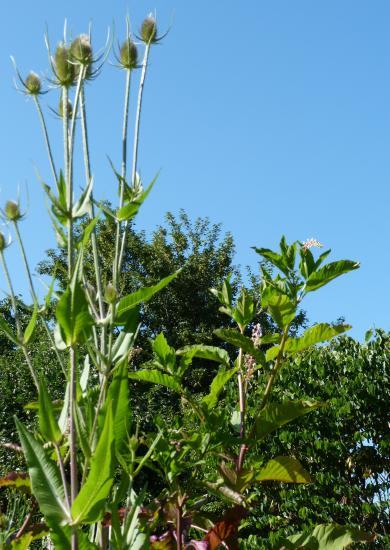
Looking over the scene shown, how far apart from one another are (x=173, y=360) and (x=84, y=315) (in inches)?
24.4

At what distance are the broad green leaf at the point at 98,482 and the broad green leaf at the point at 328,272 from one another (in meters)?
0.80

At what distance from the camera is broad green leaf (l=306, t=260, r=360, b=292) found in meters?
1.85

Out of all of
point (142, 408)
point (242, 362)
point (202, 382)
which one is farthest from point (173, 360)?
point (202, 382)

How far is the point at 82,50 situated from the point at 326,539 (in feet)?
4.19

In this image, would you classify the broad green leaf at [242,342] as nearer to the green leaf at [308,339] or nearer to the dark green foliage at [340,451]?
the green leaf at [308,339]

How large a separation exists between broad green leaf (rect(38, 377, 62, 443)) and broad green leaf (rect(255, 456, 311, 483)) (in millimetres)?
697

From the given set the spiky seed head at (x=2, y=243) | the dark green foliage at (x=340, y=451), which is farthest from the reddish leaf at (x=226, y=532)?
the dark green foliage at (x=340, y=451)

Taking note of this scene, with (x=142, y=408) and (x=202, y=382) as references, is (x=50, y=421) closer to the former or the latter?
(x=142, y=408)

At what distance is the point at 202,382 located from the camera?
50.8 ft

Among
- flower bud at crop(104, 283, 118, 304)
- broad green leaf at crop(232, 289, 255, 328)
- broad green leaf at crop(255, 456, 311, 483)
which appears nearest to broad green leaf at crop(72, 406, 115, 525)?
flower bud at crop(104, 283, 118, 304)

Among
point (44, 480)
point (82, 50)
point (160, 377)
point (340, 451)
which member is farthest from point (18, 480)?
point (340, 451)

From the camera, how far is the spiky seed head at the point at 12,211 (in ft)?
5.98

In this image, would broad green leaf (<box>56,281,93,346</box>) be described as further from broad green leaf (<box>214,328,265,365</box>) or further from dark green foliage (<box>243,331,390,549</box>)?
dark green foliage (<box>243,331,390,549</box>)

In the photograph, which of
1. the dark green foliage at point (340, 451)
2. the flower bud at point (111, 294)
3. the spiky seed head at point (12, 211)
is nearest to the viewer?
the flower bud at point (111, 294)
